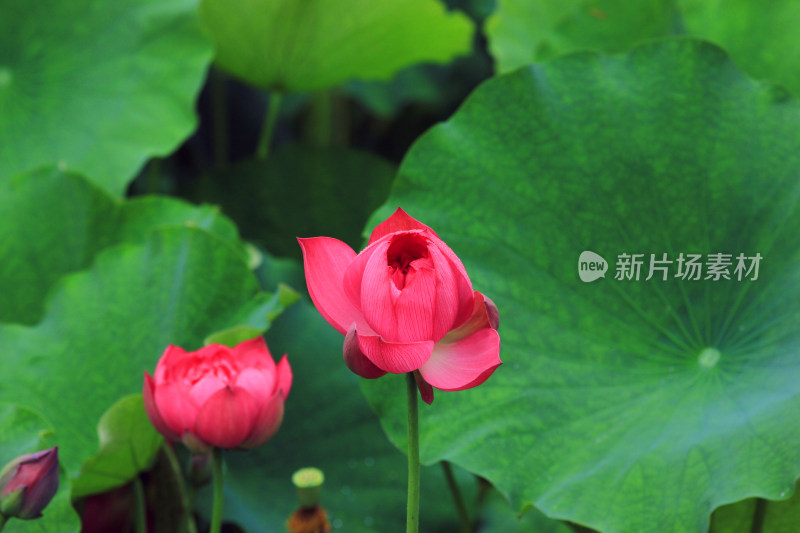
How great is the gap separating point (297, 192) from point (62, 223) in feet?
1.50

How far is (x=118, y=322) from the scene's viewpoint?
725 millimetres

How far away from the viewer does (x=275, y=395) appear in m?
0.51

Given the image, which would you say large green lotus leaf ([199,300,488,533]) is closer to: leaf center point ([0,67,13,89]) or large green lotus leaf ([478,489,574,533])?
large green lotus leaf ([478,489,574,533])

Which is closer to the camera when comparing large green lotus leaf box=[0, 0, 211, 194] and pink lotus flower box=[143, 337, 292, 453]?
pink lotus flower box=[143, 337, 292, 453]

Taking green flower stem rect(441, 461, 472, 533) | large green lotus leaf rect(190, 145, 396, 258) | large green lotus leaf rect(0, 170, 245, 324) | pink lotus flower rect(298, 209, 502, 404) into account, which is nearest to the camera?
pink lotus flower rect(298, 209, 502, 404)

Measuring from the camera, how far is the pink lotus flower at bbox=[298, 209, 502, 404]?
35cm

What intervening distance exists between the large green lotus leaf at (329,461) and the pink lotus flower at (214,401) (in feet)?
0.96

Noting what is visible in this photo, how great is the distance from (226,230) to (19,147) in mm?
341

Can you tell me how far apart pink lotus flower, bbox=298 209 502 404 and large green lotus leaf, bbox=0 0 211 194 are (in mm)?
646

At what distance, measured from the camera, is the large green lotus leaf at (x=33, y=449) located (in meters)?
0.55

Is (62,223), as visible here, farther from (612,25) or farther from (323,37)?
(612,25)

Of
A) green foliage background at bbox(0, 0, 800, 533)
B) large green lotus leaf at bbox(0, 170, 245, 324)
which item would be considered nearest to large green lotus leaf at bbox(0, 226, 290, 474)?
green foliage background at bbox(0, 0, 800, 533)

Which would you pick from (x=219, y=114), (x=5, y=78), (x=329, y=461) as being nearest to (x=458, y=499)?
(x=329, y=461)

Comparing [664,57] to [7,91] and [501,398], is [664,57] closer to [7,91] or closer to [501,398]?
[501,398]
